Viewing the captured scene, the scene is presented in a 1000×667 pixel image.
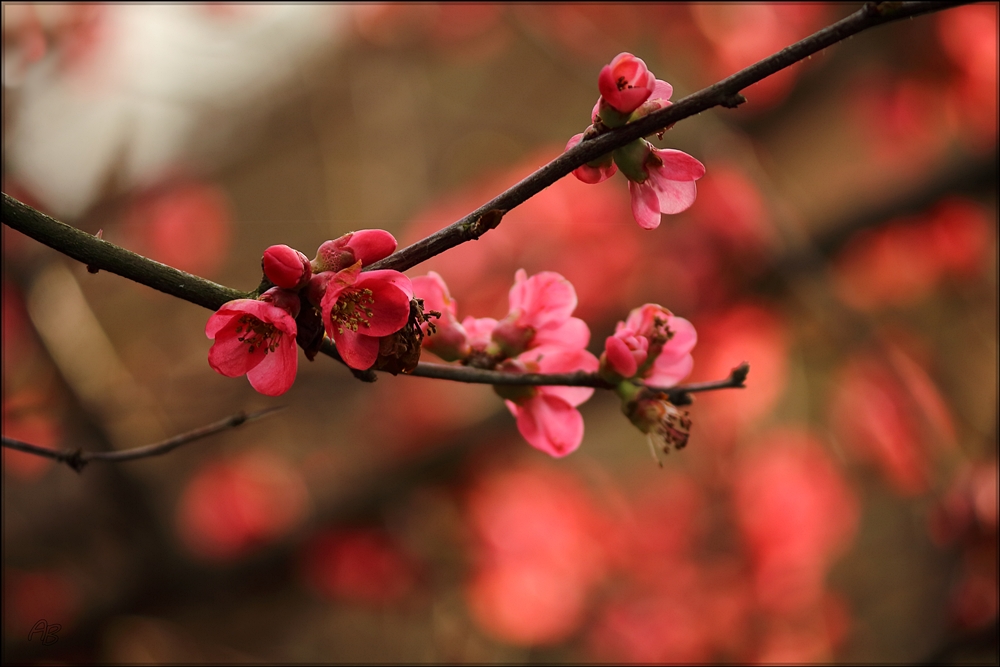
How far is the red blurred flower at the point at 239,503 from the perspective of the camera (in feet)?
5.13

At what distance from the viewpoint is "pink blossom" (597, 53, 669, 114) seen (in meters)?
0.34

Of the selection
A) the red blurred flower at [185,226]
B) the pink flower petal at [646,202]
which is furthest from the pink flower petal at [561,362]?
the red blurred flower at [185,226]

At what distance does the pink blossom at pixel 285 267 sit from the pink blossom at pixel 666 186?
0.20 metres

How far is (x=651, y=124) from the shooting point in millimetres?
340

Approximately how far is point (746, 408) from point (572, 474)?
0.65m

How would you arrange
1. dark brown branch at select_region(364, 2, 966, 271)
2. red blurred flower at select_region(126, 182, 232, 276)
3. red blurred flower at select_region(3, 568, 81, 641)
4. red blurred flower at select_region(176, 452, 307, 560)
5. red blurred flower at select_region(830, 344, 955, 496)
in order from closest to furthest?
dark brown branch at select_region(364, 2, 966, 271) → red blurred flower at select_region(3, 568, 81, 641) → red blurred flower at select_region(830, 344, 955, 496) → red blurred flower at select_region(176, 452, 307, 560) → red blurred flower at select_region(126, 182, 232, 276)

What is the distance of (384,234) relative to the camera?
1.18ft

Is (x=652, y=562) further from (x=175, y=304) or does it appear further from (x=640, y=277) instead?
(x=175, y=304)

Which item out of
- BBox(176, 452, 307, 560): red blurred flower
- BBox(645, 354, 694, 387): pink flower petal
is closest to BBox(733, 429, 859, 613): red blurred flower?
BBox(176, 452, 307, 560): red blurred flower

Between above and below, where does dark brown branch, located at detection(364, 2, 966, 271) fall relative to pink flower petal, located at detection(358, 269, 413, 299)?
above

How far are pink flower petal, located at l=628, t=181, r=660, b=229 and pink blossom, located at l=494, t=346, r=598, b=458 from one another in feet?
0.38

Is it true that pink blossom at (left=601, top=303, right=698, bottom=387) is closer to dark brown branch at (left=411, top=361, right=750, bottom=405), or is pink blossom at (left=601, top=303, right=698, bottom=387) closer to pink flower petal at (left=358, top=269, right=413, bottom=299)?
dark brown branch at (left=411, top=361, right=750, bottom=405)

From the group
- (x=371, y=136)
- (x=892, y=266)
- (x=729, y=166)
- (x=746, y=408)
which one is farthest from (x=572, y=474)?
(x=371, y=136)

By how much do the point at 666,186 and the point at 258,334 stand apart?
0.26m
